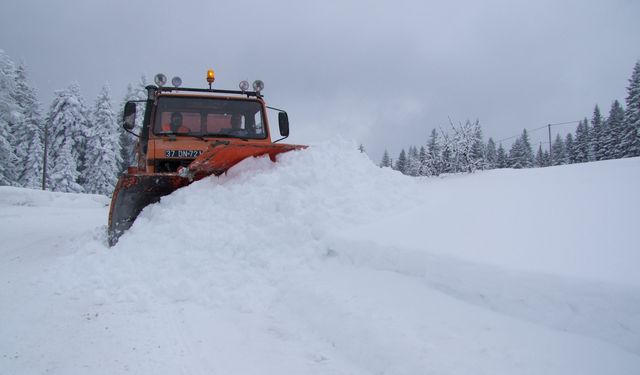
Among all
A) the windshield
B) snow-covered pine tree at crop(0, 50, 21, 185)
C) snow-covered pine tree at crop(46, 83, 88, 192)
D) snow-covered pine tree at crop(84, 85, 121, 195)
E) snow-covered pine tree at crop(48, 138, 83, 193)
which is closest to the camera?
the windshield

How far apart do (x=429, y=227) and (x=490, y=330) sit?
130 centimetres

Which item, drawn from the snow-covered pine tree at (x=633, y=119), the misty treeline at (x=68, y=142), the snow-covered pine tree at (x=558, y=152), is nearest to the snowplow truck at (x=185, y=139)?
the misty treeline at (x=68, y=142)

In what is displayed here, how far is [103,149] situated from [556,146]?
203 feet

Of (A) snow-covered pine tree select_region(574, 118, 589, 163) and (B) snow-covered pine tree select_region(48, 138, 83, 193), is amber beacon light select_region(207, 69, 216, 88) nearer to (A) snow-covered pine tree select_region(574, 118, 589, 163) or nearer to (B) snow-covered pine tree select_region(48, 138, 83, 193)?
(B) snow-covered pine tree select_region(48, 138, 83, 193)

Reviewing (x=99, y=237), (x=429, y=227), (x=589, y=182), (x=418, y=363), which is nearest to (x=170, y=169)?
(x=99, y=237)

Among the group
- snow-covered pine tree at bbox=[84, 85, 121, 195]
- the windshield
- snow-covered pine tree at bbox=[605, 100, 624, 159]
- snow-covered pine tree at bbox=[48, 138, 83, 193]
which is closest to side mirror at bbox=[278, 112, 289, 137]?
the windshield

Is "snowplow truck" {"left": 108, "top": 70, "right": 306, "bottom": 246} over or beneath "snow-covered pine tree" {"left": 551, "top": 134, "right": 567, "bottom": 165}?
beneath

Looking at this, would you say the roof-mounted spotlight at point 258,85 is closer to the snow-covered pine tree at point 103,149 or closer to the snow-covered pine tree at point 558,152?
the snow-covered pine tree at point 103,149

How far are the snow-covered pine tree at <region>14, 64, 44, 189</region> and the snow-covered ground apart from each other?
26461 millimetres

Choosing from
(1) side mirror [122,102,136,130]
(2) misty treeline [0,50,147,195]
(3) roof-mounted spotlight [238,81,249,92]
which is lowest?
(1) side mirror [122,102,136,130]

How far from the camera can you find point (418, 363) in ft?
6.88

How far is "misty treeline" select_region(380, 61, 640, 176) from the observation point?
22078mm

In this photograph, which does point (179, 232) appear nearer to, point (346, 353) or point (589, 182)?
point (346, 353)

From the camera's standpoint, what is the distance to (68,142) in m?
26.6
